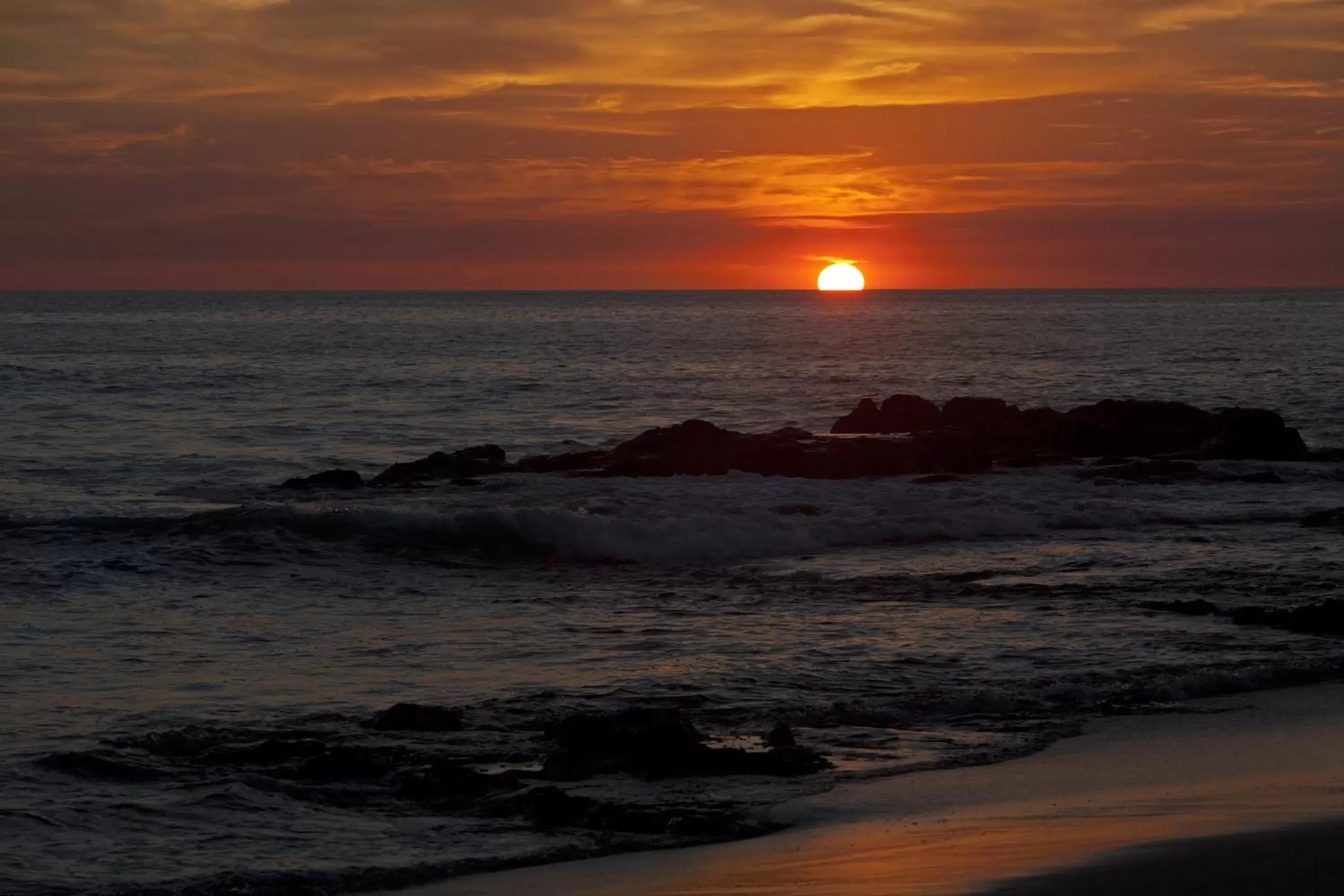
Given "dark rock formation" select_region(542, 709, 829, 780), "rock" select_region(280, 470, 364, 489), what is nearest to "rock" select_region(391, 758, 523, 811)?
"dark rock formation" select_region(542, 709, 829, 780)

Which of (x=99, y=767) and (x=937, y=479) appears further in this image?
(x=937, y=479)

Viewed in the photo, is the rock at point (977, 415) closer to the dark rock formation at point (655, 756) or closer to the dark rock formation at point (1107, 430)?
the dark rock formation at point (1107, 430)

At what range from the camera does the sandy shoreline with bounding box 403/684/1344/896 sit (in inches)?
293

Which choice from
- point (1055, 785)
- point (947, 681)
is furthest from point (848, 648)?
point (1055, 785)

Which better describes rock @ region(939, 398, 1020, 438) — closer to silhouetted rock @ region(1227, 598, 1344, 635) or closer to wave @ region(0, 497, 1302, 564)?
wave @ region(0, 497, 1302, 564)

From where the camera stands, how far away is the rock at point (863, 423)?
35188 mm

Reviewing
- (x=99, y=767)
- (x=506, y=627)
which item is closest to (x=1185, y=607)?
(x=506, y=627)

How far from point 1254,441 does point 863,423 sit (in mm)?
8605

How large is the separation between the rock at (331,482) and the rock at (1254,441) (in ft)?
54.7

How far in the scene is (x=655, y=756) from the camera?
9773 millimetres

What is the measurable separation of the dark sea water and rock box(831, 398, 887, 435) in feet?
22.9

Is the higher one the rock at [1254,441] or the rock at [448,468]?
the rock at [1254,441]

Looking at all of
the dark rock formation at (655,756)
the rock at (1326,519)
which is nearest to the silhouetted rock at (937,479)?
the rock at (1326,519)

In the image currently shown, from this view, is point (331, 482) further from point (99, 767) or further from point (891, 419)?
point (99, 767)
